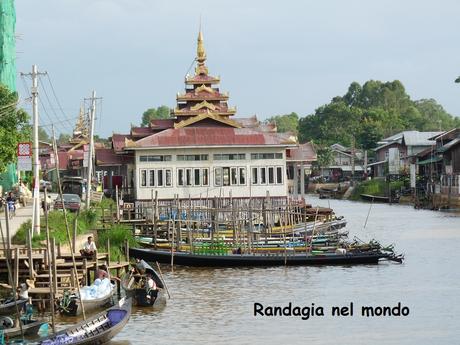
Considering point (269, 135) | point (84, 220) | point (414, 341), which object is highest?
point (269, 135)

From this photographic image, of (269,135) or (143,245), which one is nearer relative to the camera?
(143,245)

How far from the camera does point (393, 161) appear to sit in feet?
385

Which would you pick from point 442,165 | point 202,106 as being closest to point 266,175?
point 202,106

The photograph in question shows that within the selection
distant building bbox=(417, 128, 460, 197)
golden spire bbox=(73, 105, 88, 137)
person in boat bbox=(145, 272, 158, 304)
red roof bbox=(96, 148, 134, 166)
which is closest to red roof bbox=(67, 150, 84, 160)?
golden spire bbox=(73, 105, 88, 137)

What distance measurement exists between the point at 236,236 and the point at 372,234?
19.1 meters

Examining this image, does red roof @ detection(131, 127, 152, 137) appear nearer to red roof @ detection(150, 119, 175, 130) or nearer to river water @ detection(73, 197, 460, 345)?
red roof @ detection(150, 119, 175, 130)

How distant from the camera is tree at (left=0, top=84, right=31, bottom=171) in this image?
4647 centimetres

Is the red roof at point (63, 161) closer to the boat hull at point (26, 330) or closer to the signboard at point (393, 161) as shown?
the signboard at point (393, 161)

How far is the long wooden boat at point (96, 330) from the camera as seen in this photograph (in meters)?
24.0

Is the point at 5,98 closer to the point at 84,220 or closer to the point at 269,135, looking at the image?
the point at 84,220

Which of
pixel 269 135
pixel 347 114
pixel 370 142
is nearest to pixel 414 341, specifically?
pixel 269 135

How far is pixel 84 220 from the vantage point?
4562 cm

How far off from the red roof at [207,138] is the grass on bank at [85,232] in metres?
11.4

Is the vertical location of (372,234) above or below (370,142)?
below
